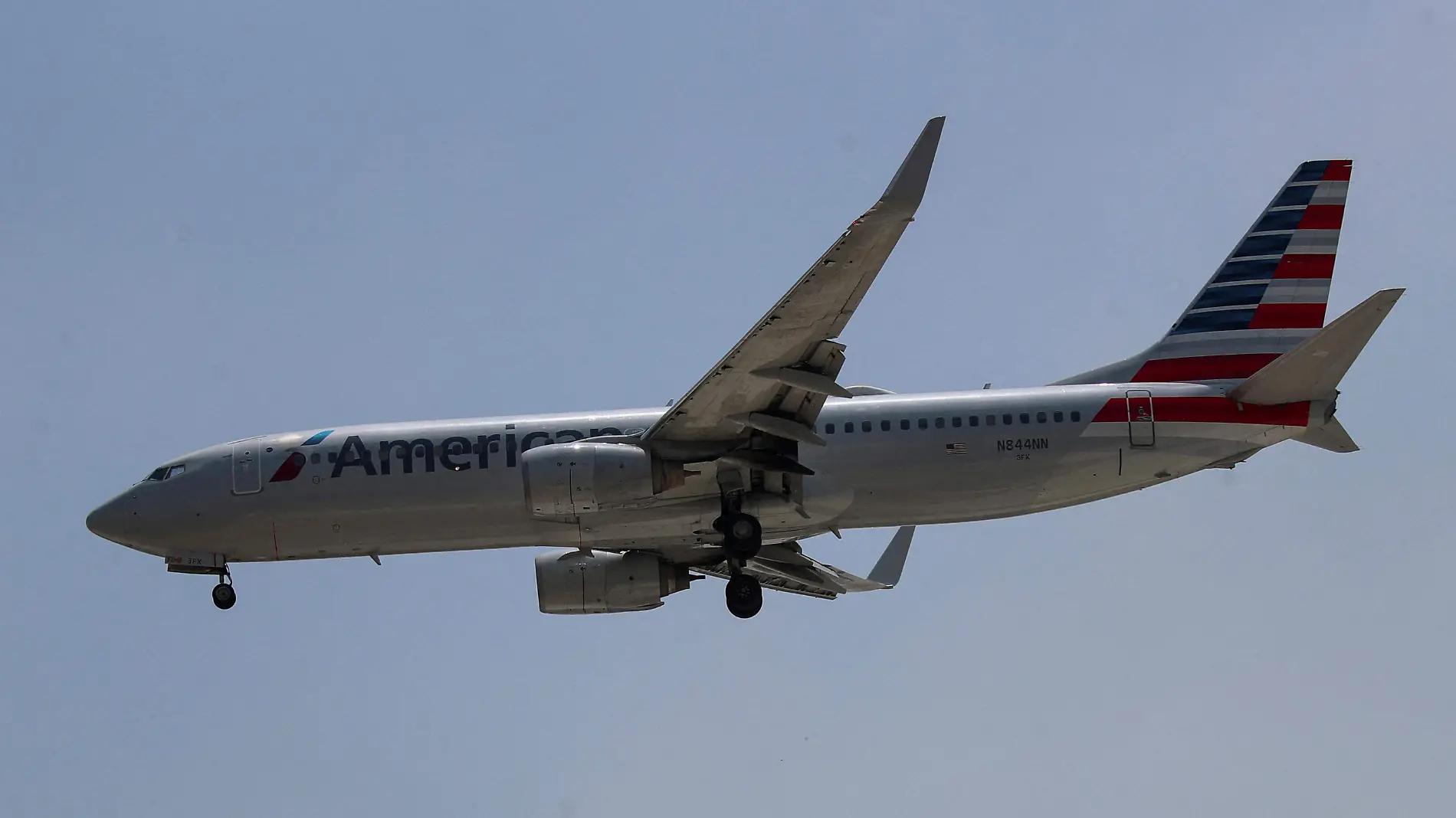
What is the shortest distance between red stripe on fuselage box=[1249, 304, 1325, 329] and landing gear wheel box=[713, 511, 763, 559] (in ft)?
33.7

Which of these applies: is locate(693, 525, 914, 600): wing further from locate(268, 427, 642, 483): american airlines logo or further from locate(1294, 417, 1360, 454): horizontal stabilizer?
locate(1294, 417, 1360, 454): horizontal stabilizer

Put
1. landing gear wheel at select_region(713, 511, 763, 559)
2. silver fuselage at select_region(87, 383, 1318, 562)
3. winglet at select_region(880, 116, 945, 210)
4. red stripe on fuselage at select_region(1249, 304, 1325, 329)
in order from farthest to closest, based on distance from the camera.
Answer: red stripe on fuselage at select_region(1249, 304, 1325, 329) → silver fuselage at select_region(87, 383, 1318, 562) → landing gear wheel at select_region(713, 511, 763, 559) → winglet at select_region(880, 116, 945, 210)

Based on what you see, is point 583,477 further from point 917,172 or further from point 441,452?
point 917,172

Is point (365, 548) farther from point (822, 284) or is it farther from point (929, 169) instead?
point (929, 169)

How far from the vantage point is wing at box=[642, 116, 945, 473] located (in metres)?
21.0

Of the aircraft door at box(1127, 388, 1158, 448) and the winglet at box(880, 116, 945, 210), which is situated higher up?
the winglet at box(880, 116, 945, 210)

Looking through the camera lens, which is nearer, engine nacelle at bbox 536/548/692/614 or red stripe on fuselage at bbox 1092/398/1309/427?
red stripe on fuselage at bbox 1092/398/1309/427

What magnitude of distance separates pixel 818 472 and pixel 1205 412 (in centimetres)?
665

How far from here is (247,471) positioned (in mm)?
28578

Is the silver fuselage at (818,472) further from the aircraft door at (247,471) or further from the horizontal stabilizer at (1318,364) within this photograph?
the horizontal stabilizer at (1318,364)

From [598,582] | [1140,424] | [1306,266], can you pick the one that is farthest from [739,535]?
[1306,266]

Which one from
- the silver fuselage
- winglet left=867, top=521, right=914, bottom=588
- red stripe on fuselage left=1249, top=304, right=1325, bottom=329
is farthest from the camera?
winglet left=867, top=521, right=914, bottom=588

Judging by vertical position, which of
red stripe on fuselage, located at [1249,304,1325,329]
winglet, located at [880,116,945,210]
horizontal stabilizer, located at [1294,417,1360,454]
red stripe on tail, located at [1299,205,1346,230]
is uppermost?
winglet, located at [880,116,945,210]

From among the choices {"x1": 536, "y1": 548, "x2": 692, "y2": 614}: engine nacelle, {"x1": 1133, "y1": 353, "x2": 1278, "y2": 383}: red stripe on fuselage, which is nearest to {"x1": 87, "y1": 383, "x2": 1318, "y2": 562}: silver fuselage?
{"x1": 1133, "y1": 353, "x2": 1278, "y2": 383}: red stripe on fuselage
